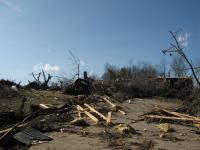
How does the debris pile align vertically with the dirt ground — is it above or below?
above

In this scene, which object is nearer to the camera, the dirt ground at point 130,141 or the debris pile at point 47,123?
the dirt ground at point 130,141

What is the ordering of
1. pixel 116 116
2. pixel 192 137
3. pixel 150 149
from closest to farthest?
pixel 150 149
pixel 192 137
pixel 116 116

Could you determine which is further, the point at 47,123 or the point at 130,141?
the point at 47,123

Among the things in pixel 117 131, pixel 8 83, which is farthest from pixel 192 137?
pixel 8 83

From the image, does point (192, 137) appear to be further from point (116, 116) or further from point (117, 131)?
point (116, 116)

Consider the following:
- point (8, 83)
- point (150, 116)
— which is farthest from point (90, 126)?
point (8, 83)

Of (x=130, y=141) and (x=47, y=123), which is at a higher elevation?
(x=47, y=123)

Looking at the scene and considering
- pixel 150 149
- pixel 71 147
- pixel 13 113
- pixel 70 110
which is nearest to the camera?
pixel 150 149

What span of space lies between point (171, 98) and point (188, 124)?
53.0ft

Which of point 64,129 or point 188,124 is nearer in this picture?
point 64,129

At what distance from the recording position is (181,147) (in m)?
9.61

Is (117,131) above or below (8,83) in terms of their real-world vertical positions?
below

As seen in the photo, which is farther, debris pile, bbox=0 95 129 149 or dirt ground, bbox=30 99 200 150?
debris pile, bbox=0 95 129 149

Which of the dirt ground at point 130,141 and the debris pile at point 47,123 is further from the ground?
the debris pile at point 47,123
